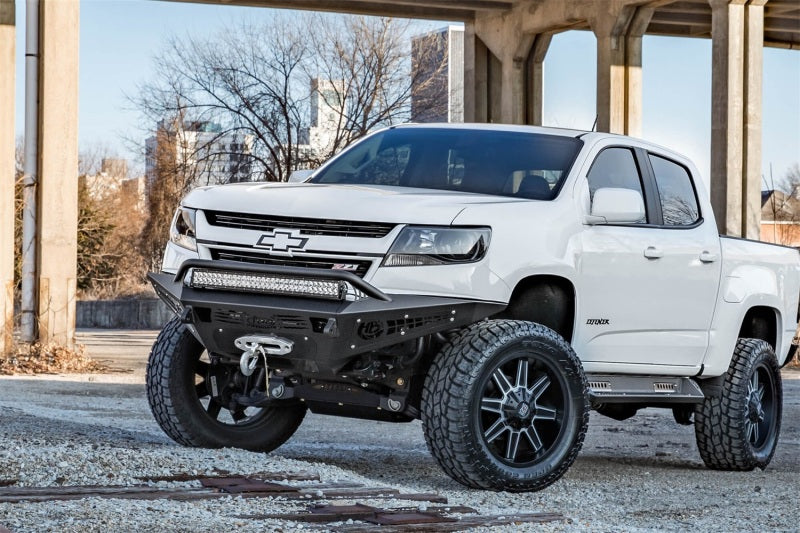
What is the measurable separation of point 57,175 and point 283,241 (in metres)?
12.2

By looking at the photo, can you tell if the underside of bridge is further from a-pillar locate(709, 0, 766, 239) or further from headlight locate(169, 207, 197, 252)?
headlight locate(169, 207, 197, 252)

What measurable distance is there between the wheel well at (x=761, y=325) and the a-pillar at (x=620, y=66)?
17922 millimetres

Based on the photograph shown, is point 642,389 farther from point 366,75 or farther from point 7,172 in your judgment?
point 366,75

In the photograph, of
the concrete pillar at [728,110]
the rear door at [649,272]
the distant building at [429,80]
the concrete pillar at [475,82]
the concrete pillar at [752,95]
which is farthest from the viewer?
the distant building at [429,80]

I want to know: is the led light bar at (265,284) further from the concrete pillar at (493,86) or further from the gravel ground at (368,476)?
the concrete pillar at (493,86)

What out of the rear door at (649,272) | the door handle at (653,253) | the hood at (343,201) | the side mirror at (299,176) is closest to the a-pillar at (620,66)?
the rear door at (649,272)

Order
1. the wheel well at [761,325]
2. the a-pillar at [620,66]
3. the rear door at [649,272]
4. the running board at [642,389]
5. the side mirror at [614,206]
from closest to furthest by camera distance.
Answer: the side mirror at [614,206]
the rear door at [649,272]
the running board at [642,389]
the wheel well at [761,325]
the a-pillar at [620,66]

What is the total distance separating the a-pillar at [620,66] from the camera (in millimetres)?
27094

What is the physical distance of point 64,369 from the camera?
1789 cm

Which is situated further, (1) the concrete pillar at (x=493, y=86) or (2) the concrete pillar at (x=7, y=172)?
(1) the concrete pillar at (x=493, y=86)

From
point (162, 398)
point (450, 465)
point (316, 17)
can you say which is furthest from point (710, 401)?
point (316, 17)

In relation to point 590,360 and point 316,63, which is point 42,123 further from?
point 316,63

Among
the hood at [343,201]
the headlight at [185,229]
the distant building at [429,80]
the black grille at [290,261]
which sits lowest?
the black grille at [290,261]

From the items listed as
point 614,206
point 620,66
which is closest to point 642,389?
point 614,206
